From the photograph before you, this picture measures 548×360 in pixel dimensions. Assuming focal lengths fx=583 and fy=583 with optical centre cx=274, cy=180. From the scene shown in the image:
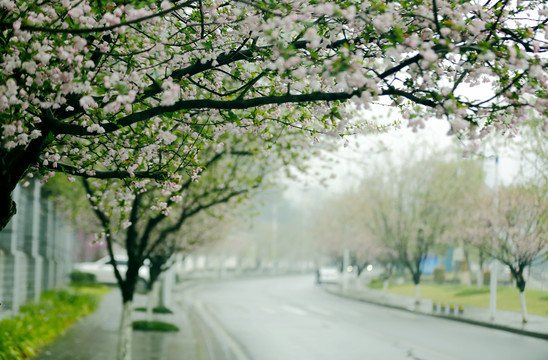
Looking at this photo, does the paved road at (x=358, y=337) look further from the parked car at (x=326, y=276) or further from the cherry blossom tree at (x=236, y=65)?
the parked car at (x=326, y=276)

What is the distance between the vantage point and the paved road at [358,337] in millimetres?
14516

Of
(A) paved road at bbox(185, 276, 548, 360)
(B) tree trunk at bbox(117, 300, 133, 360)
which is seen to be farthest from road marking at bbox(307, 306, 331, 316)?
(B) tree trunk at bbox(117, 300, 133, 360)

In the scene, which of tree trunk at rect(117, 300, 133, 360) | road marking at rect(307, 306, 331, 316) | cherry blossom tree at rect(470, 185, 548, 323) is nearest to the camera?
tree trunk at rect(117, 300, 133, 360)

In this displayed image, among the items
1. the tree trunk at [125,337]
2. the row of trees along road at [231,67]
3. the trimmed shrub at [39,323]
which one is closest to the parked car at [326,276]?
the trimmed shrub at [39,323]

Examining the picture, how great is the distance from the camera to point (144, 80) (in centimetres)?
598

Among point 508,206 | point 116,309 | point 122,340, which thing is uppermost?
point 508,206

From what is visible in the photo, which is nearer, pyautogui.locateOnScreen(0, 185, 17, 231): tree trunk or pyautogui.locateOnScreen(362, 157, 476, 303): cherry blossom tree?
pyautogui.locateOnScreen(0, 185, 17, 231): tree trunk

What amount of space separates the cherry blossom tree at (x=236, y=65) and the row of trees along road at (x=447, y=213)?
16760mm

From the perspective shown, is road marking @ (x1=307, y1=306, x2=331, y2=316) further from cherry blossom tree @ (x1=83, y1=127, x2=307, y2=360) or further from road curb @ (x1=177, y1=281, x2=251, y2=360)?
cherry blossom tree @ (x1=83, y1=127, x2=307, y2=360)

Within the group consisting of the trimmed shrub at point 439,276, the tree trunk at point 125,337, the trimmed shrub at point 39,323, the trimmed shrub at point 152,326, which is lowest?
the trimmed shrub at point 439,276

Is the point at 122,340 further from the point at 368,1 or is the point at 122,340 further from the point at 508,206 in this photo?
the point at 508,206

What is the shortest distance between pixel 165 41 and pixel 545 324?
18570mm

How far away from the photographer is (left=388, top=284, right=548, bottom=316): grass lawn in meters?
20.5

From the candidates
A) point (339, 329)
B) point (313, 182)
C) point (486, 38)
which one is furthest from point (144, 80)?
point (339, 329)
